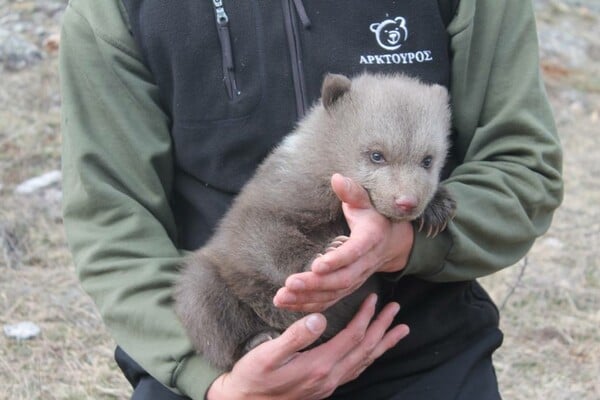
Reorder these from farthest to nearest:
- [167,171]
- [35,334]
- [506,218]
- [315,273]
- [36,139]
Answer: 1. [36,139]
2. [35,334]
3. [167,171]
4. [506,218]
5. [315,273]

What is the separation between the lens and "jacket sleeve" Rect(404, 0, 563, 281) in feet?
8.98

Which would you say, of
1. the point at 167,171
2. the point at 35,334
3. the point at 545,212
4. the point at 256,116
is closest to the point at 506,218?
the point at 545,212

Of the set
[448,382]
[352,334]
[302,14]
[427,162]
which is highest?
[302,14]

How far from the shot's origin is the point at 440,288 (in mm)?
2939

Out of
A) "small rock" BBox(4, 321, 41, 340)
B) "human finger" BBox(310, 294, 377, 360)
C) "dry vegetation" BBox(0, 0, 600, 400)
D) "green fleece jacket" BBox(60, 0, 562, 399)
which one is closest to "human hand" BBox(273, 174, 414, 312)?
"human finger" BBox(310, 294, 377, 360)

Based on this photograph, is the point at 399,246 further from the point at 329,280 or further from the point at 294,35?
the point at 294,35

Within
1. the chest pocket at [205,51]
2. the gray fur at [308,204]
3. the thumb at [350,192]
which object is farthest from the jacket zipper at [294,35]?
the thumb at [350,192]

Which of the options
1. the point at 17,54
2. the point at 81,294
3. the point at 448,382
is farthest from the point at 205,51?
the point at 17,54

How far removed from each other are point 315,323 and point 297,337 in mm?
67

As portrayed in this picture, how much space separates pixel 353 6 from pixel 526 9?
0.60 meters

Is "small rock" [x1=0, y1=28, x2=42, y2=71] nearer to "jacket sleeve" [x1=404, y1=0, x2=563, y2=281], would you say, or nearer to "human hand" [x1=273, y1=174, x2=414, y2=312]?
"jacket sleeve" [x1=404, y1=0, x2=563, y2=281]

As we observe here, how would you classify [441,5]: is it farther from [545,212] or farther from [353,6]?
[545,212]

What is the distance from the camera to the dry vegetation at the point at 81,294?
4.29 m

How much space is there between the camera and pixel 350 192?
2.31 metres
